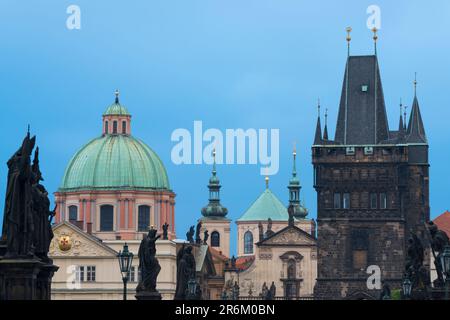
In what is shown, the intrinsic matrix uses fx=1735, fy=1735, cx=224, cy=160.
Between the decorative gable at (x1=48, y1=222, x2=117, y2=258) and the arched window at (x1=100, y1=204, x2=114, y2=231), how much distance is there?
1009 centimetres

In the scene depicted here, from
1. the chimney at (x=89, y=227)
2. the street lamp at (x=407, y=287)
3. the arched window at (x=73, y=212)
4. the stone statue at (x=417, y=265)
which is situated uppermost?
the arched window at (x=73, y=212)

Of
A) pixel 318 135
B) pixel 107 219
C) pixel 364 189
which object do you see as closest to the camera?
pixel 364 189

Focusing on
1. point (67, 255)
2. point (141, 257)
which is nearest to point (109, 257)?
point (67, 255)

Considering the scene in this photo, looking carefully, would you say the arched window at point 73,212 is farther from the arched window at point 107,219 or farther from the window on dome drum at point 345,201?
the window on dome drum at point 345,201

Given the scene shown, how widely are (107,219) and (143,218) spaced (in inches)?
116

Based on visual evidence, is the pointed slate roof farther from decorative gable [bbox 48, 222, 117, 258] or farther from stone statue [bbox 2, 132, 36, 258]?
stone statue [bbox 2, 132, 36, 258]

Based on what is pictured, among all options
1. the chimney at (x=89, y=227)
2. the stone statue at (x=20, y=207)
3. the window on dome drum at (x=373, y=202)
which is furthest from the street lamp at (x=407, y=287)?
the chimney at (x=89, y=227)

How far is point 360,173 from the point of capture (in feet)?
419

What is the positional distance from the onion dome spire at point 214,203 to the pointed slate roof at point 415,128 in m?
60.6

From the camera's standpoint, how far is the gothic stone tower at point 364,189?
125m

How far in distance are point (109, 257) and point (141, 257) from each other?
86910 millimetres

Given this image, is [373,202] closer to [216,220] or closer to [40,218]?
[216,220]

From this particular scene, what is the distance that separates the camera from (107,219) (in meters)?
138

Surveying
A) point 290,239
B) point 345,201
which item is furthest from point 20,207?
point 290,239
